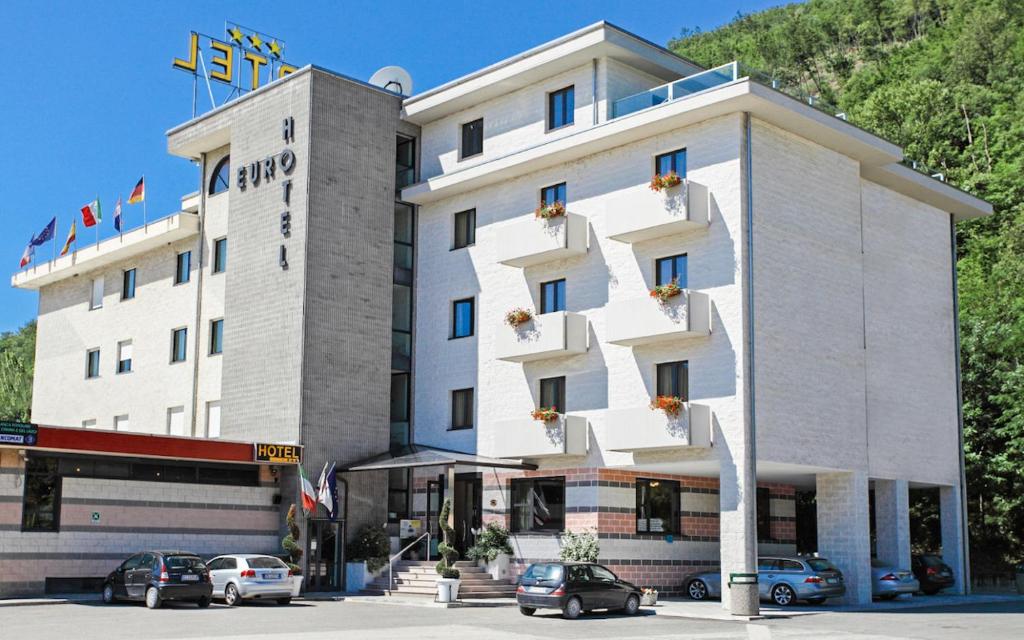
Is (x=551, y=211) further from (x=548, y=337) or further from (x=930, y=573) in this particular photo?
(x=930, y=573)

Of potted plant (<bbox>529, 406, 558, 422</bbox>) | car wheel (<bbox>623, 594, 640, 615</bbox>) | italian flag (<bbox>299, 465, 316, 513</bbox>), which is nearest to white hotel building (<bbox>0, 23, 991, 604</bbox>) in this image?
potted plant (<bbox>529, 406, 558, 422</bbox>)

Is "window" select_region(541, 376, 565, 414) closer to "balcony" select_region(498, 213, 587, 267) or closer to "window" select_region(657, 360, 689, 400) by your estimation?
"window" select_region(657, 360, 689, 400)

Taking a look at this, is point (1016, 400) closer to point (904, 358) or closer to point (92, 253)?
point (904, 358)

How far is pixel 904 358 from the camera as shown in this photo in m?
37.9

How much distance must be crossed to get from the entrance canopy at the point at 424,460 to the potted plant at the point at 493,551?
2114mm

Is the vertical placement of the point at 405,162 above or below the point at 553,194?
above

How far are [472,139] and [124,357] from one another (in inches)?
735

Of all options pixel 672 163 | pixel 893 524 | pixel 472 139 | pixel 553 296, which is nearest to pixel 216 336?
pixel 472 139

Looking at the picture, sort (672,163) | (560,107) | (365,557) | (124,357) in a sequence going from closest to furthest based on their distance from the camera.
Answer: (672,163) < (365,557) < (560,107) < (124,357)

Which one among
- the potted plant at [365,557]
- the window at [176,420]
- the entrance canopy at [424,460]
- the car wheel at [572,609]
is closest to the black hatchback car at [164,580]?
the potted plant at [365,557]

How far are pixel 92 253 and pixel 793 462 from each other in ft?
106

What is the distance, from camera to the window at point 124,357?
4839 centimetres

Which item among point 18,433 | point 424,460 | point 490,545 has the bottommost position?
point 490,545

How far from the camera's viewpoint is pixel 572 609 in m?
28.6
